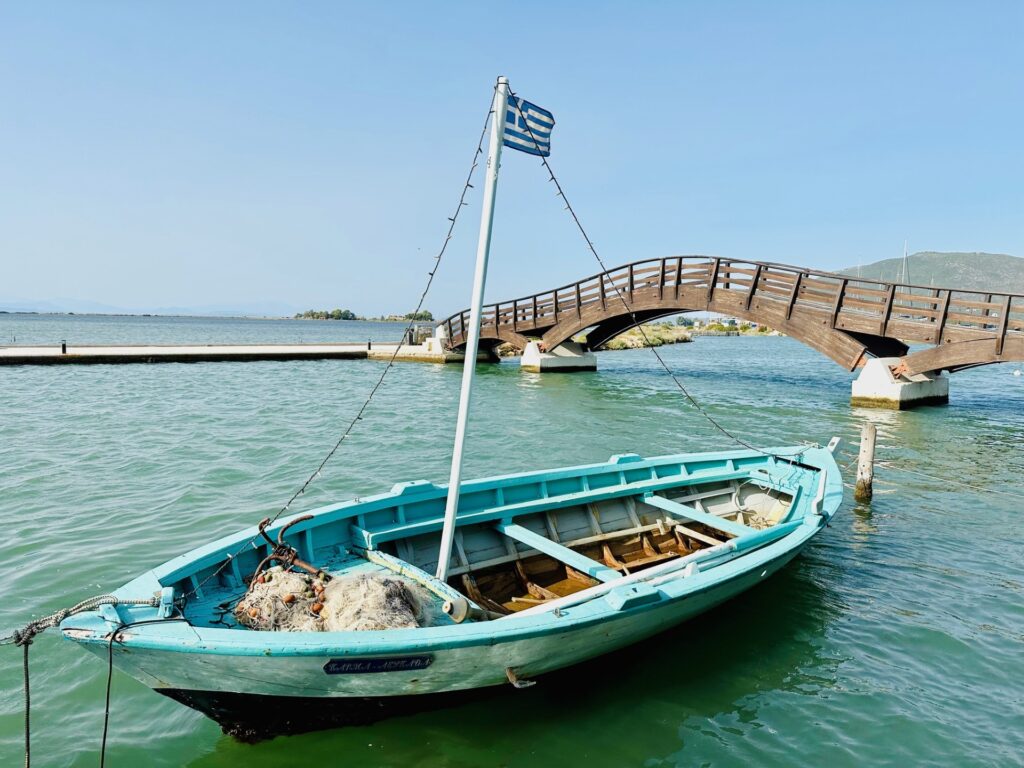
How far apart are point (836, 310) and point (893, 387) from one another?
11.1 ft

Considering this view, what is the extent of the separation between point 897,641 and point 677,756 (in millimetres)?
3583

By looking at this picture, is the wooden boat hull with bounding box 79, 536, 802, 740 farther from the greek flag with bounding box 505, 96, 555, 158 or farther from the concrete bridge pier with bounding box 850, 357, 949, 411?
the concrete bridge pier with bounding box 850, 357, 949, 411

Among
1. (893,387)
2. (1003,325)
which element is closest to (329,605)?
(1003,325)

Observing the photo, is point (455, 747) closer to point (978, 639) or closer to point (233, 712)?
point (233, 712)

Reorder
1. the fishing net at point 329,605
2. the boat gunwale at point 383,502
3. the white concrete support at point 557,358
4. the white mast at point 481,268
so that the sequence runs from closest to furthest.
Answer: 1. the fishing net at point 329,605
2. the boat gunwale at point 383,502
3. the white mast at point 481,268
4. the white concrete support at point 557,358

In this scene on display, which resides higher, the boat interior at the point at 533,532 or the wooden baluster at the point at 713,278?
the wooden baluster at the point at 713,278

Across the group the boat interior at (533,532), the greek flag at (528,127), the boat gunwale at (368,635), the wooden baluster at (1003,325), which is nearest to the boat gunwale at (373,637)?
the boat gunwale at (368,635)

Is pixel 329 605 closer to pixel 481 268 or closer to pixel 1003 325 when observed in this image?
pixel 481 268

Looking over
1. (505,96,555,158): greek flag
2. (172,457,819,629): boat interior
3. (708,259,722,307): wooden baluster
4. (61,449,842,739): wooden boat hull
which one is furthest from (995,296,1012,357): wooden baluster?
(505,96,555,158): greek flag

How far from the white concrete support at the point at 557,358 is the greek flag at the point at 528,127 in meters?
30.2

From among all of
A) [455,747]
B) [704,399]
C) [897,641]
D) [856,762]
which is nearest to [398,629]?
[455,747]

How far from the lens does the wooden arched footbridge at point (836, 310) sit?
20.9 metres

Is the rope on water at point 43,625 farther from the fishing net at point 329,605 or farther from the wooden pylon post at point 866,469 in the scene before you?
the wooden pylon post at point 866,469

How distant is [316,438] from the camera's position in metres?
18.0
